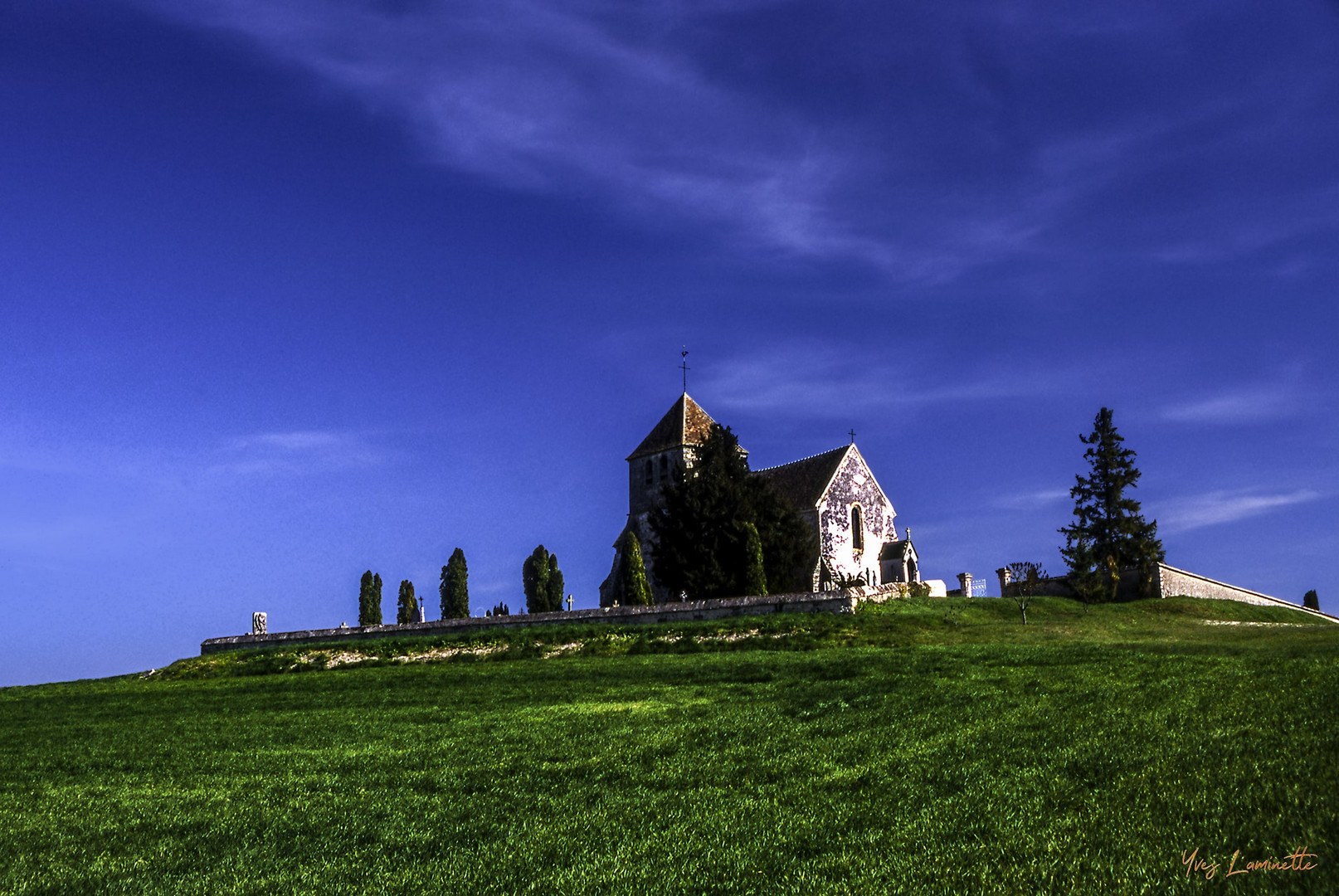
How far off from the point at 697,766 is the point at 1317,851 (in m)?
7.47

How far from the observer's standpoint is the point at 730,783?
12445 mm

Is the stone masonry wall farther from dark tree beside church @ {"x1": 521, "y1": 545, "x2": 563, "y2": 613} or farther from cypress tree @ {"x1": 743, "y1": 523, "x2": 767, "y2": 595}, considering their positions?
dark tree beside church @ {"x1": 521, "y1": 545, "x2": 563, "y2": 613}

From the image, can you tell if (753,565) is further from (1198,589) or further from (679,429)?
(1198,589)

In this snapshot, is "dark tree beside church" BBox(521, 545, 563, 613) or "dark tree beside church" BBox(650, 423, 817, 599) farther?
"dark tree beside church" BBox(521, 545, 563, 613)

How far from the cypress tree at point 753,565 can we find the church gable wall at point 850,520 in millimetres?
9716

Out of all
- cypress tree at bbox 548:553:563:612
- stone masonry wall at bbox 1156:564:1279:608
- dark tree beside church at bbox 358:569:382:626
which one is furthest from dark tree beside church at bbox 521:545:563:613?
stone masonry wall at bbox 1156:564:1279:608

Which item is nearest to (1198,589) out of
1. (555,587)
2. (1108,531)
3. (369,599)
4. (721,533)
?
(1108,531)

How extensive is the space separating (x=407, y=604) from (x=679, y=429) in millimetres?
19980

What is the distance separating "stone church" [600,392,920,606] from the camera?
5419 cm

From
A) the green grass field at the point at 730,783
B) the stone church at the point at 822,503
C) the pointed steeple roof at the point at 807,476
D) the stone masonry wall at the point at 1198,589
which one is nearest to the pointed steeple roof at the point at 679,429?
the stone church at the point at 822,503

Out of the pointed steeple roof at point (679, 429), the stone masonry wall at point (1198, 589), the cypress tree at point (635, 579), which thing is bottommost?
the stone masonry wall at point (1198, 589)

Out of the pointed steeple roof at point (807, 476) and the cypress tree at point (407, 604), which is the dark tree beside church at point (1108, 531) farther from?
the cypress tree at point (407, 604)

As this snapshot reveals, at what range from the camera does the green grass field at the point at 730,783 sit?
8906mm

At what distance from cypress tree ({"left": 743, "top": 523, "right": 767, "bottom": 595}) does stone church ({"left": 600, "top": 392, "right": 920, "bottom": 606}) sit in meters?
7.44
